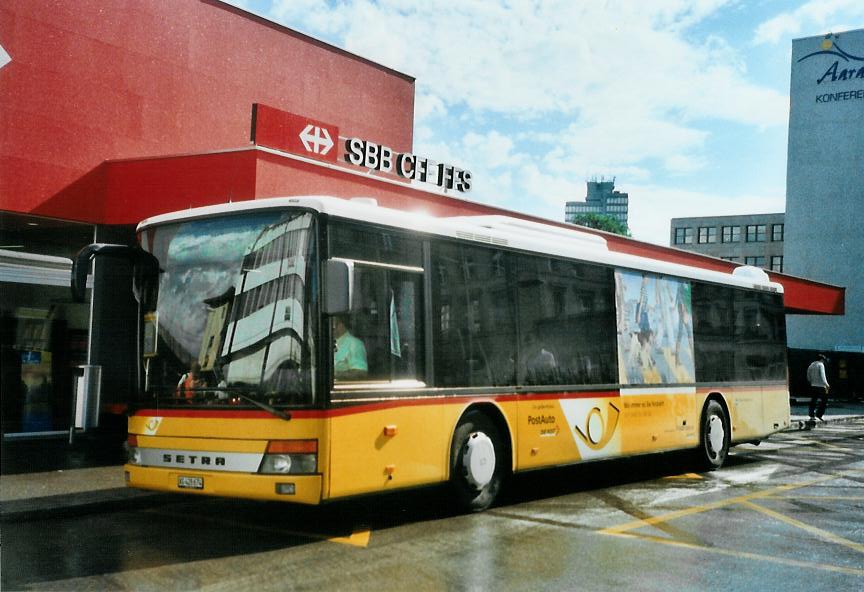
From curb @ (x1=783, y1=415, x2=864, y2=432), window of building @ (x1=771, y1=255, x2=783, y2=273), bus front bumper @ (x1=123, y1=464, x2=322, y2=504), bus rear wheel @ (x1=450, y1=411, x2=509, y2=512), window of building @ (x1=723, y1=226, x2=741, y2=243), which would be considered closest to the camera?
bus front bumper @ (x1=123, y1=464, x2=322, y2=504)

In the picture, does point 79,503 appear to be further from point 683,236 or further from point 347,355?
point 683,236

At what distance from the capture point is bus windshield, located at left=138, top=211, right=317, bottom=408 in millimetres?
7711

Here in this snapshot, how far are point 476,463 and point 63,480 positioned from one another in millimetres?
5277

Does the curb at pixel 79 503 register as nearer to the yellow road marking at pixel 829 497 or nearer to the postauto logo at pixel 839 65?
the yellow road marking at pixel 829 497

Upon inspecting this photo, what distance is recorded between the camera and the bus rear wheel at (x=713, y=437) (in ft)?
46.0

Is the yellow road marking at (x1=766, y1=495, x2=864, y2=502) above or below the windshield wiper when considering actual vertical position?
below

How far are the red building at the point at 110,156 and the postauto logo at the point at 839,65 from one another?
71217 mm

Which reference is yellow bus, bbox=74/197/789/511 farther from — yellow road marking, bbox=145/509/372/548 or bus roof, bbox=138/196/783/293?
yellow road marking, bbox=145/509/372/548

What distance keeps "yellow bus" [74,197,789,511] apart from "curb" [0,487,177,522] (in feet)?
3.87

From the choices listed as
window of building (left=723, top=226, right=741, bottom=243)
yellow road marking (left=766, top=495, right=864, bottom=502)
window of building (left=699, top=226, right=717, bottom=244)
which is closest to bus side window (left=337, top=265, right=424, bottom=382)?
yellow road marking (left=766, top=495, right=864, bottom=502)

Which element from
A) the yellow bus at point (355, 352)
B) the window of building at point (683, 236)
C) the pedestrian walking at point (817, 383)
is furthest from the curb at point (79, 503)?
the window of building at point (683, 236)

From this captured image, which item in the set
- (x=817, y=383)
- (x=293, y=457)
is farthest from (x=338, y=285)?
(x=817, y=383)

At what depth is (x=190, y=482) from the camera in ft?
26.1

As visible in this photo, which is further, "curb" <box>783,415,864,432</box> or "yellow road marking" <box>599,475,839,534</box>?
"curb" <box>783,415,864,432</box>
